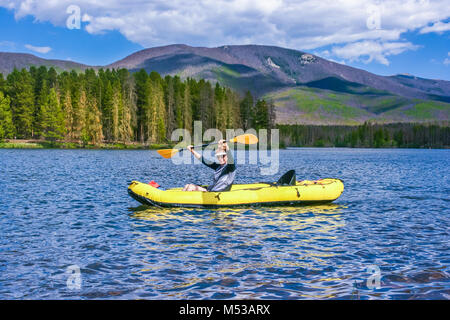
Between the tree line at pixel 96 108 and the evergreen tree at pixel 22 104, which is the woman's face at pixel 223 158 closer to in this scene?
the tree line at pixel 96 108

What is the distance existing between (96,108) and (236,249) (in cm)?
8591

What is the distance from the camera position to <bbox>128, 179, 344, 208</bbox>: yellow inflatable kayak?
57.5ft

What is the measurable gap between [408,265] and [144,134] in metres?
95.9

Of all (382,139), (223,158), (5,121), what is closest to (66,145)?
(5,121)

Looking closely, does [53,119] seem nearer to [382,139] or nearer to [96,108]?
[96,108]

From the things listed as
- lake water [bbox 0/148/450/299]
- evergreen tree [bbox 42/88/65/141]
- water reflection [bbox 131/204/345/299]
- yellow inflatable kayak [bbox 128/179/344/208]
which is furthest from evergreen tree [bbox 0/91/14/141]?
water reflection [bbox 131/204/345/299]

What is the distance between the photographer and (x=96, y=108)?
300 feet

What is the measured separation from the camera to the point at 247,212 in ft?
56.7

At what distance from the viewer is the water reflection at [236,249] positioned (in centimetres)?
870

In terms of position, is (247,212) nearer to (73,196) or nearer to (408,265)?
(408,265)

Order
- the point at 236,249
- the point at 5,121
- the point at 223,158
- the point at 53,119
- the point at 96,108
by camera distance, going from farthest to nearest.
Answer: the point at 96,108 < the point at 53,119 < the point at 5,121 < the point at 223,158 < the point at 236,249

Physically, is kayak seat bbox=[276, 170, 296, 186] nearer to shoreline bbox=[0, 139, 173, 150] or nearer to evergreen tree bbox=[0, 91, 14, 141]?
shoreline bbox=[0, 139, 173, 150]

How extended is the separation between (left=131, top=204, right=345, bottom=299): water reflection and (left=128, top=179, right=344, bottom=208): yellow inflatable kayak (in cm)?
39
